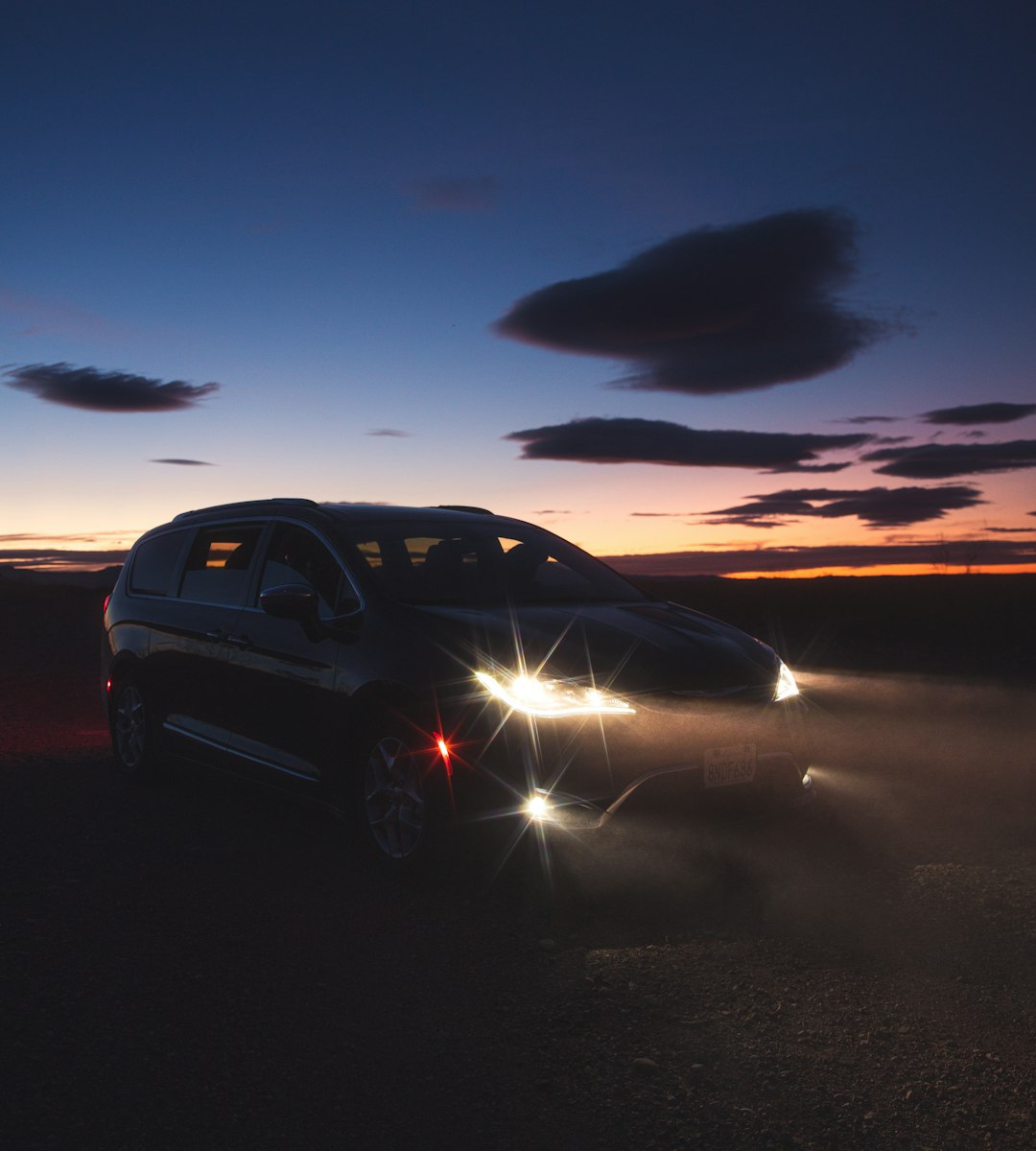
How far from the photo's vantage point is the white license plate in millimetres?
4816

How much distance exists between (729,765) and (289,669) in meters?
2.35

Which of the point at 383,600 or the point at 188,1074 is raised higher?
the point at 383,600

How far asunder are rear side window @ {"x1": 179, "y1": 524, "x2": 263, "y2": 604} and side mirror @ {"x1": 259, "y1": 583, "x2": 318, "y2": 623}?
110cm

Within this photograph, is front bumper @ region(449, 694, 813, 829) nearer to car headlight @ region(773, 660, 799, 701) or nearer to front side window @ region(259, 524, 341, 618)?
car headlight @ region(773, 660, 799, 701)

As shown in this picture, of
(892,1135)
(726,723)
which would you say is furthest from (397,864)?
(892,1135)

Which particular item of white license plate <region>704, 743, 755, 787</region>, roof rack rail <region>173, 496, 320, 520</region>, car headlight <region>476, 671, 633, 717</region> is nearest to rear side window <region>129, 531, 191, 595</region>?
roof rack rail <region>173, 496, 320, 520</region>

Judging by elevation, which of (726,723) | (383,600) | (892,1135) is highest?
(383,600)

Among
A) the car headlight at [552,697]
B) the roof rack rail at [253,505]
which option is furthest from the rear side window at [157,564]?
the car headlight at [552,697]

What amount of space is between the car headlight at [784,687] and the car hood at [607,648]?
4 centimetres

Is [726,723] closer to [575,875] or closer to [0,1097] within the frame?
[575,875]

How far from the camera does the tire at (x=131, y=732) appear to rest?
24.5ft

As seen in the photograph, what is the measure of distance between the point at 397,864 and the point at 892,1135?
109 inches

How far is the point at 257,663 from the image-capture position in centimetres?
608

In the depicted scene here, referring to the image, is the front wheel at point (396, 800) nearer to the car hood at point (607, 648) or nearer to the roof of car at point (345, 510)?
the car hood at point (607, 648)
